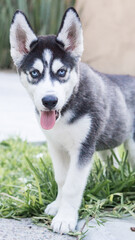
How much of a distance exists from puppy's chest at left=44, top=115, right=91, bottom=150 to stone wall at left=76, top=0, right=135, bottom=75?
6.20m

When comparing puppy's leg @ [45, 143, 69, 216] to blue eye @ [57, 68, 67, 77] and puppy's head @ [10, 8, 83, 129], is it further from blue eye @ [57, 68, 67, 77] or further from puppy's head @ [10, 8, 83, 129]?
blue eye @ [57, 68, 67, 77]

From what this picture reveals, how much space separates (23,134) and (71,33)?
313cm

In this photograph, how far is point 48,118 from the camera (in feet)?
10.4

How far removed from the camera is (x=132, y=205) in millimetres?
3439

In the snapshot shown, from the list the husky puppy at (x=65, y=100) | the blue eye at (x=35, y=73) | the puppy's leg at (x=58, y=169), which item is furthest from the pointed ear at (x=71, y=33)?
the puppy's leg at (x=58, y=169)

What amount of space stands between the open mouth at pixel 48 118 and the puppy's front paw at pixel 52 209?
0.72m

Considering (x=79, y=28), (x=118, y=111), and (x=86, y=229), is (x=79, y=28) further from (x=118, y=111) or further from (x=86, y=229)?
(x=86, y=229)

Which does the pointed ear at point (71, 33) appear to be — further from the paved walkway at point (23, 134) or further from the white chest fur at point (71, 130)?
the paved walkway at point (23, 134)

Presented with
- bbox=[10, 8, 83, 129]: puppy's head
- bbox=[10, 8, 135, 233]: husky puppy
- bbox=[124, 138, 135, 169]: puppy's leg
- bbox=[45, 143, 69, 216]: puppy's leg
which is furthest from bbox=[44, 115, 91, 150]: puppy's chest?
bbox=[124, 138, 135, 169]: puppy's leg

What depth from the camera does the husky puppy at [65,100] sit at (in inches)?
124

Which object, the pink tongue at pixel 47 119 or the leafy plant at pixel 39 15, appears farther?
the leafy plant at pixel 39 15

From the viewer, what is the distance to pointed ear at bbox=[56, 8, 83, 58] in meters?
3.23

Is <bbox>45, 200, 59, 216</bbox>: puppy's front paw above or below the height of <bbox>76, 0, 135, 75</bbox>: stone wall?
below

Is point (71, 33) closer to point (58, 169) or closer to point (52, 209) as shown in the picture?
point (58, 169)
